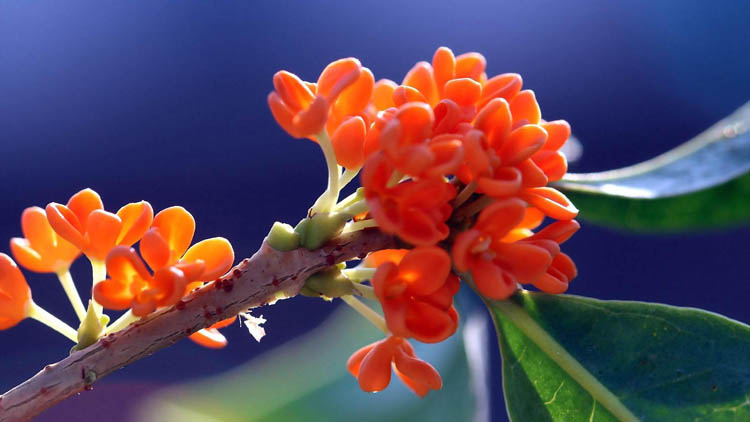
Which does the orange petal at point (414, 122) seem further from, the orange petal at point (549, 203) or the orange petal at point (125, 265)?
the orange petal at point (125, 265)

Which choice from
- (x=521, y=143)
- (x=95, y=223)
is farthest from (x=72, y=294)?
(x=521, y=143)

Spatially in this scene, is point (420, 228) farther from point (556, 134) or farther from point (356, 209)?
point (556, 134)

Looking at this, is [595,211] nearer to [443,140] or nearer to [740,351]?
[740,351]

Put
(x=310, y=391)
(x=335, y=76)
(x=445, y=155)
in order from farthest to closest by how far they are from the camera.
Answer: (x=310, y=391) → (x=335, y=76) → (x=445, y=155)

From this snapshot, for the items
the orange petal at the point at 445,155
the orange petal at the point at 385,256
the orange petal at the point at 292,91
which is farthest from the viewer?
the orange petal at the point at 385,256

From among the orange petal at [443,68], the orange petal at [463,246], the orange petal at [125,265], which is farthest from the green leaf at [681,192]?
the orange petal at [125,265]
